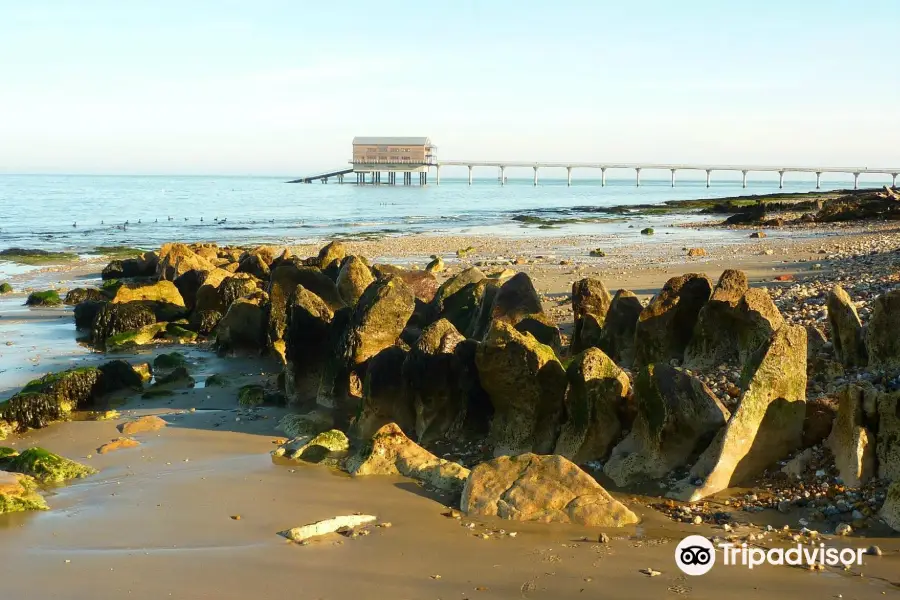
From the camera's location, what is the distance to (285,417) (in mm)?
9625

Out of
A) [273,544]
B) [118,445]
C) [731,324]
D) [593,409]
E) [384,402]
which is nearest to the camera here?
[273,544]

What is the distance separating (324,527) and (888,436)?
13.6 ft

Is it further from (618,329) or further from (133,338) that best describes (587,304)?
(133,338)

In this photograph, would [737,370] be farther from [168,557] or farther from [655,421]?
[168,557]

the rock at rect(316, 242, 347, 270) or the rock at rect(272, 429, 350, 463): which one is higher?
the rock at rect(316, 242, 347, 270)

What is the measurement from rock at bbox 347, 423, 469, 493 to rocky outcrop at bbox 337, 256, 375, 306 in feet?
20.6

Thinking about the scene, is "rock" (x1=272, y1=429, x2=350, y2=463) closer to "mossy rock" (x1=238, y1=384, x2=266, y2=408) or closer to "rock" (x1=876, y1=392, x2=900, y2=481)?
"mossy rock" (x1=238, y1=384, x2=266, y2=408)

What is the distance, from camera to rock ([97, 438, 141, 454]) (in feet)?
28.7

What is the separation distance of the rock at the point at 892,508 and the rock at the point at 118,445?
6.61 m

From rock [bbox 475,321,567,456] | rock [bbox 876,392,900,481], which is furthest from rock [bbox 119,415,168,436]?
rock [bbox 876,392,900,481]

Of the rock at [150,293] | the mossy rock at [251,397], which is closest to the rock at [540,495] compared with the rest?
the mossy rock at [251,397]

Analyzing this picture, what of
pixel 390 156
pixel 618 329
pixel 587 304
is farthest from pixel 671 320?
pixel 390 156

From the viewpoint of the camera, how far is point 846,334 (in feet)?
29.5

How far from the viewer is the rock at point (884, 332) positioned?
8492 mm
